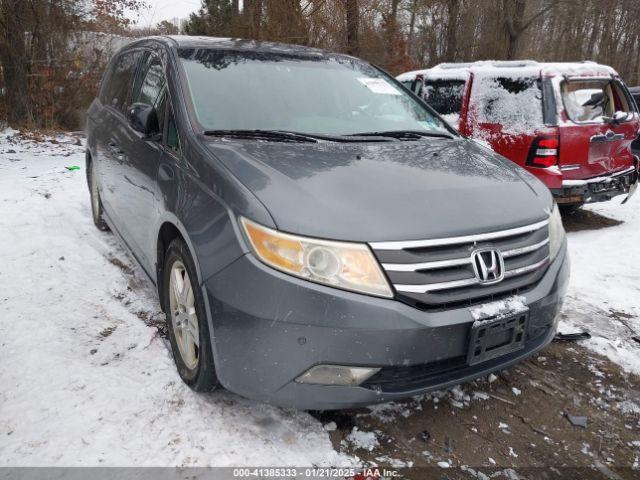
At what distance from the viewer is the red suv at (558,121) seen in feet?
16.9

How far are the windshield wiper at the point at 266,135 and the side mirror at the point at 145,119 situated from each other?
47cm

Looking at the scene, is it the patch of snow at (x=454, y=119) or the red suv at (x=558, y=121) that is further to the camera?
the patch of snow at (x=454, y=119)

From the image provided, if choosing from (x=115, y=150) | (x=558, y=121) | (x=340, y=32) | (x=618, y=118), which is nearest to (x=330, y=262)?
(x=115, y=150)

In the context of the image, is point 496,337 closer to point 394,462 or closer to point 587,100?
point 394,462

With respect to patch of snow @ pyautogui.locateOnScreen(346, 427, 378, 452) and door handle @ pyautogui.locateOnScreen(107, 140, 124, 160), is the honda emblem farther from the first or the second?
door handle @ pyautogui.locateOnScreen(107, 140, 124, 160)

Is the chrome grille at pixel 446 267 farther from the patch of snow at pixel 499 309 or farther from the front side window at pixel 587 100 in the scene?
the front side window at pixel 587 100

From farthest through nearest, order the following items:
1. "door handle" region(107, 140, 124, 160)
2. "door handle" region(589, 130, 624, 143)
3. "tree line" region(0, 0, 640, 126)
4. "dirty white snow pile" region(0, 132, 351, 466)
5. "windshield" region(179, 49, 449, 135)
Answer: "tree line" region(0, 0, 640, 126) < "door handle" region(589, 130, 624, 143) < "door handle" region(107, 140, 124, 160) < "windshield" region(179, 49, 449, 135) < "dirty white snow pile" region(0, 132, 351, 466)

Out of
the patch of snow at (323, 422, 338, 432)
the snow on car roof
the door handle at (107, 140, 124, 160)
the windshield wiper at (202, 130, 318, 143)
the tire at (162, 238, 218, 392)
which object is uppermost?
the snow on car roof

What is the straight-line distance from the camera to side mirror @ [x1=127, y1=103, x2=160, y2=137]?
279 cm

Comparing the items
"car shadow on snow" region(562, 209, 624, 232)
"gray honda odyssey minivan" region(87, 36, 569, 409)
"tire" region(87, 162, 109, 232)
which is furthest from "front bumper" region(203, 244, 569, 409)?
"car shadow on snow" region(562, 209, 624, 232)

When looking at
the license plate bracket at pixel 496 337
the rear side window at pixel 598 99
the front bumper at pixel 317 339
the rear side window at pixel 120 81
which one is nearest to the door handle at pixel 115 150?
the rear side window at pixel 120 81

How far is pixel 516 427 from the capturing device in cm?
240

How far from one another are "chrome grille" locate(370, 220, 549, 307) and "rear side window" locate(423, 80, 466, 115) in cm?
429

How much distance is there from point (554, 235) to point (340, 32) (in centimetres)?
1493
